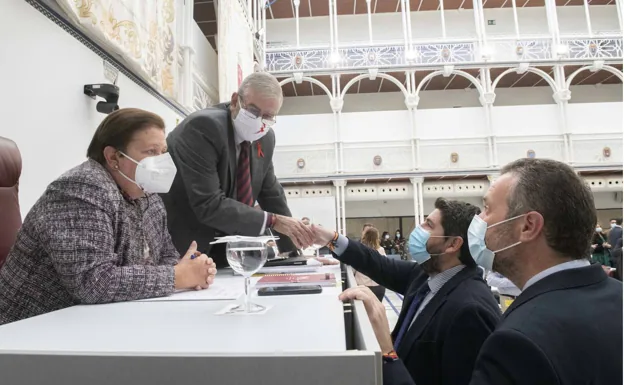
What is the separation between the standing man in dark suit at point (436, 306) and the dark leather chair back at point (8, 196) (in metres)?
1.24

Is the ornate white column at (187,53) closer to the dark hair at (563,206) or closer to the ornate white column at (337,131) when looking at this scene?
the dark hair at (563,206)

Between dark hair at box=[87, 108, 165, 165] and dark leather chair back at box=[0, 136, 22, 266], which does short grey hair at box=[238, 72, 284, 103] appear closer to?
dark hair at box=[87, 108, 165, 165]

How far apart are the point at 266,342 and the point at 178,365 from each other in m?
0.14

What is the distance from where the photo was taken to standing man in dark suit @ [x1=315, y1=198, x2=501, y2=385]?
100 cm

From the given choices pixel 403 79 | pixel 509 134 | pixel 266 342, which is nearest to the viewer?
pixel 266 342

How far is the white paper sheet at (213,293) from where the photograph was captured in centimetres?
114

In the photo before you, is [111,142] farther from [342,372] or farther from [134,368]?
[342,372]

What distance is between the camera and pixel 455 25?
15.5 meters

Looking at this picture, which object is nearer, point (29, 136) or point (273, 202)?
point (273, 202)

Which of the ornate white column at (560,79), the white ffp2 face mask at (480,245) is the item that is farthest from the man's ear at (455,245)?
the ornate white column at (560,79)

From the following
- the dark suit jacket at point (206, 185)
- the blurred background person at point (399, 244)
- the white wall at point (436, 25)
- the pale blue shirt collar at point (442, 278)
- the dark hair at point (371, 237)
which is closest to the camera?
the pale blue shirt collar at point (442, 278)

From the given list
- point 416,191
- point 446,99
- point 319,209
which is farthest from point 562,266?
point 446,99

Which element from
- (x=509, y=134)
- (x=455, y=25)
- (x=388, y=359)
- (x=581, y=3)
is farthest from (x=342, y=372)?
(x=581, y=3)

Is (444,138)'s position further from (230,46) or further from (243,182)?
(243,182)
